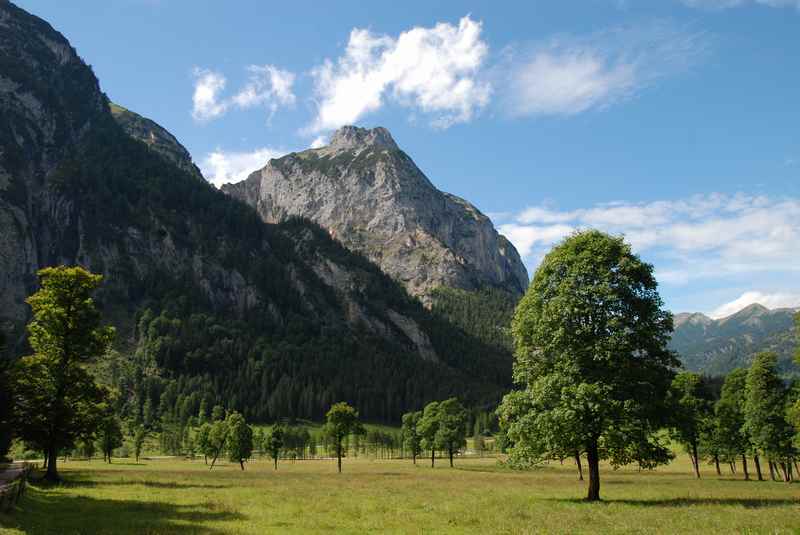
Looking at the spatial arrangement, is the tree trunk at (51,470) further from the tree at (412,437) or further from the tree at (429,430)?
the tree at (412,437)

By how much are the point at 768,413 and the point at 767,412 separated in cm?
20

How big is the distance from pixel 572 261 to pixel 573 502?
15.7 metres

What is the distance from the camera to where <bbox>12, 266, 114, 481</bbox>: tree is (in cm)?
4403

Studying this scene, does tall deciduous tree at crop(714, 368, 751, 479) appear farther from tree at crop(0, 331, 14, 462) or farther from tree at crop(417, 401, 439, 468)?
tree at crop(0, 331, 14, 462)

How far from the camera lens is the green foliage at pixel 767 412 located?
6431 centimetres

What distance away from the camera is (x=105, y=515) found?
2850 centimetres

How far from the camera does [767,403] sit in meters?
66.3

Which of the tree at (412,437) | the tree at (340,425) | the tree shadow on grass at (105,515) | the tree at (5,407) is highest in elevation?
the tree at (5,407)

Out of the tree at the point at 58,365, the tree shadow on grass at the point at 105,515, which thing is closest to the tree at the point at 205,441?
the tree at the point at 58,365

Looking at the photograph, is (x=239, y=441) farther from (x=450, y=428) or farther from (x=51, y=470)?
(x=51, y=470)

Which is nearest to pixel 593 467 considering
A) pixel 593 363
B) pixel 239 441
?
pixel 593 363

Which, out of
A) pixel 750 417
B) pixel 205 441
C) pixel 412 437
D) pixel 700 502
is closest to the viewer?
pixel 700 502

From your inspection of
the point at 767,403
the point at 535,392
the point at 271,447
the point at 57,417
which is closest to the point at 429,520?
the point at 535,392

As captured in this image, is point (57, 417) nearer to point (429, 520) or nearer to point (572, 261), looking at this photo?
point (429, 520)
